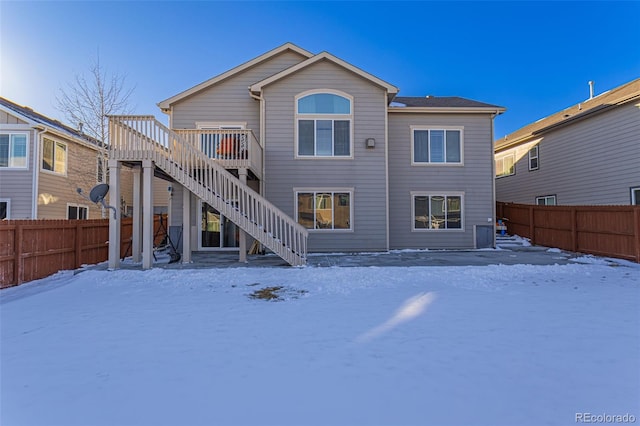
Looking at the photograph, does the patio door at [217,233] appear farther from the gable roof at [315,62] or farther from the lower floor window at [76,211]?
the lower floor window at [76,211]

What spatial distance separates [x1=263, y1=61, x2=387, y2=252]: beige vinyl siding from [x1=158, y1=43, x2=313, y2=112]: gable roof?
4.58 feet

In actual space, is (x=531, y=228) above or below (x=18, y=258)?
above

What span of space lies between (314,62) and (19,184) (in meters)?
12.6

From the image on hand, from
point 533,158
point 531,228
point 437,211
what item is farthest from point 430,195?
point 533,158

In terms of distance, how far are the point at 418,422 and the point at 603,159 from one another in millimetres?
14999

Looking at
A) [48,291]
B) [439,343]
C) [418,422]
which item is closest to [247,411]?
[418,422]

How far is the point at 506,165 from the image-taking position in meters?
18.6

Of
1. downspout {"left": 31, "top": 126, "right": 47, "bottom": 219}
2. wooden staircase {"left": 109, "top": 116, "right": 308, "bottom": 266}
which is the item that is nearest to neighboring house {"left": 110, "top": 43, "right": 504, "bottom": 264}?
wooden staircase {"left": 109, "top": 116, "right": 308, "bottom": 266}

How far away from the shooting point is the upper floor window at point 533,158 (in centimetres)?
1612

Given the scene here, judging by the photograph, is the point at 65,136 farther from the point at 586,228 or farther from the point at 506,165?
the point at 506,165

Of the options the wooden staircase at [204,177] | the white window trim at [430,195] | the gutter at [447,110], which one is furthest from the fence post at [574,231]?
the wooden staircase at [204,177]

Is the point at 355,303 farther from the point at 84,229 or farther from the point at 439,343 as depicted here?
the point at 84,229

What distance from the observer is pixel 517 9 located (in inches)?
496

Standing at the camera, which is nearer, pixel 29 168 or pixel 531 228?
pixel 29 168
